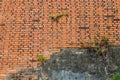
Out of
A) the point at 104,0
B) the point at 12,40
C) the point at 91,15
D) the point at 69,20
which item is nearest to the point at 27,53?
the point at 12,40

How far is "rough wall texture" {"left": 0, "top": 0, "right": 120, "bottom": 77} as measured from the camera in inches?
350

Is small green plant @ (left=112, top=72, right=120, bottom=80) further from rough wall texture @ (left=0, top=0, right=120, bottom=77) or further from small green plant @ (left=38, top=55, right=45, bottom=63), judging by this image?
small green plant @ (left=38, top=55, right=45, bottom=63)

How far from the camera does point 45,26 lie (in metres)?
9.09

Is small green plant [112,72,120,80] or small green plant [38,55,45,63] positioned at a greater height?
→ small green plant [38,55,45,63]

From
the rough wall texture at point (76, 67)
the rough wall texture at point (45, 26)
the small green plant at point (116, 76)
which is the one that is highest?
the rough wall texture at point (45, 26)

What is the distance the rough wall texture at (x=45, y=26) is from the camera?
8.90 metres

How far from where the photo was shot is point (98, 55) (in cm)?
892

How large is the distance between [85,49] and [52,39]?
1029 mm

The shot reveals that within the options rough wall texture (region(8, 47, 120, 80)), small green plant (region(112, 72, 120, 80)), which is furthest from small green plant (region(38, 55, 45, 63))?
small green plant (region(112, 72, 120, 80))

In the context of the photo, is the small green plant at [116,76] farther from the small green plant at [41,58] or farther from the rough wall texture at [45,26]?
the small green plant at [41,58]

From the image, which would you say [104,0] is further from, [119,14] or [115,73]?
[115,73]

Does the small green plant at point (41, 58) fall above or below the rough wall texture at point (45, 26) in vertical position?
below

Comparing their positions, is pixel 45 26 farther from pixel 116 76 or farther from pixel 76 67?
pixel 116 76

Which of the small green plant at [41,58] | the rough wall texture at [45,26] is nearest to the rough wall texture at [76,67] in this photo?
the small green plant at [41,58]
